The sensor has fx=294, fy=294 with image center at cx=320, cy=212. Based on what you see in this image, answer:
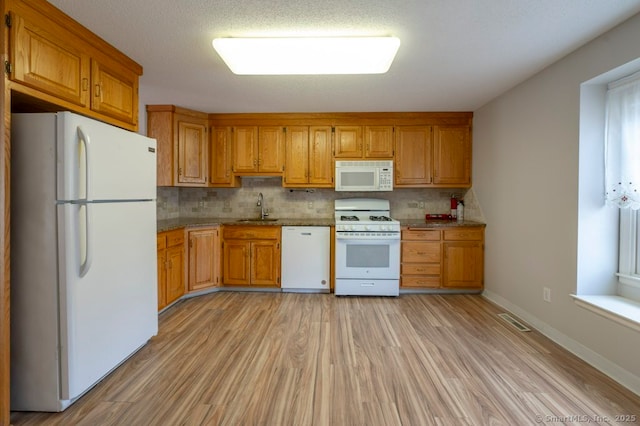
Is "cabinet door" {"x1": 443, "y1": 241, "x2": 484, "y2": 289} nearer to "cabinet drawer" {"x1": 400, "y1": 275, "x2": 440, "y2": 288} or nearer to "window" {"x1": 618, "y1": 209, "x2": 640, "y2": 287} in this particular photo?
"cabinet drawer" {"x1": 400, "y1": 275, "x2": 440, "y2": 288}

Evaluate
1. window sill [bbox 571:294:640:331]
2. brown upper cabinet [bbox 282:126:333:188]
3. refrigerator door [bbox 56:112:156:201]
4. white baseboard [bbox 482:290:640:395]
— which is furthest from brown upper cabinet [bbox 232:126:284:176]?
window sill [bbox 571:294:640:331]

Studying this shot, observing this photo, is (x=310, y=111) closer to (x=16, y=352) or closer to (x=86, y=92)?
(x=86, y=92)

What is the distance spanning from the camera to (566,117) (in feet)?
7.49

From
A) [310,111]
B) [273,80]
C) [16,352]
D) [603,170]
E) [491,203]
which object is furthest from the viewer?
[310,111]

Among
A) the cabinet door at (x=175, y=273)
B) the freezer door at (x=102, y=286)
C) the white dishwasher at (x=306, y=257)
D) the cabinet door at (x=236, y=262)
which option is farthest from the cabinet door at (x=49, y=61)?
the white dishwasher at (x=306, y=257)

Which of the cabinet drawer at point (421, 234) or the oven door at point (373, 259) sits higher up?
the cabinet drawer at point (421, 234)

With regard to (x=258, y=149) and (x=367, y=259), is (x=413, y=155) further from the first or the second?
(x=258, y=149)

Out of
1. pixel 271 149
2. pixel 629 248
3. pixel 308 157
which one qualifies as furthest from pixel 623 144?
pixel 271 149

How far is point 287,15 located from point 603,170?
2.46 metres

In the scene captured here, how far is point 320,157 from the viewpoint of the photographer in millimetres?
3855

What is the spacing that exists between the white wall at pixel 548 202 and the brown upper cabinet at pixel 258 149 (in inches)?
100

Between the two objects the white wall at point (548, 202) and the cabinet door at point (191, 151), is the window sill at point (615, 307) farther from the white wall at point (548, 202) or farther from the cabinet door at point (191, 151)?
the cabinet door at point (191, 151)

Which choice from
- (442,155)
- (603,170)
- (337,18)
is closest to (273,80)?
(337,18)

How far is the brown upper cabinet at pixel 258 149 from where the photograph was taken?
3850 mm
